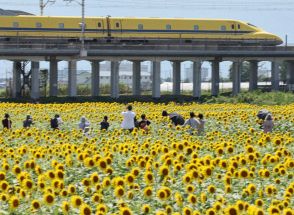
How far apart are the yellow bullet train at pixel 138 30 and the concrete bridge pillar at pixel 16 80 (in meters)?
6.84

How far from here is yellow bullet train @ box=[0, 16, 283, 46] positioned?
62188mm

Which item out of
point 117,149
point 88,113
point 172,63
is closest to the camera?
point 117,149

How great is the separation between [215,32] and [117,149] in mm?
54791

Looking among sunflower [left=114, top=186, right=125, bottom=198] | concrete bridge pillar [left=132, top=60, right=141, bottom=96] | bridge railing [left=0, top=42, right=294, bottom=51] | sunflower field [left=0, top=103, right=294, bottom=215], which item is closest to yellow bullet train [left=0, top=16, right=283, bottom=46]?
bridge railing [left=0, top=42, right=294, bottom=51]

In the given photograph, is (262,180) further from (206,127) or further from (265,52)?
(265,52)

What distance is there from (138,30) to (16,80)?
37.3 ft

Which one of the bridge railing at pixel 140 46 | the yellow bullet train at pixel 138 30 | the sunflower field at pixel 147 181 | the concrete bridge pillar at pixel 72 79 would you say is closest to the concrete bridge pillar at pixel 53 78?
the concrete bridge pillar at pixel 72 79

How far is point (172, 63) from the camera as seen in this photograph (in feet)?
248

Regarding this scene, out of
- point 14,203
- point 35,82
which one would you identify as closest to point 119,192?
point 14,203

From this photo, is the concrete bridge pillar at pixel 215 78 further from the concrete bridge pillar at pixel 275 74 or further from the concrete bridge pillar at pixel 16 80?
the concrete bridge pillar at pixel 16 80

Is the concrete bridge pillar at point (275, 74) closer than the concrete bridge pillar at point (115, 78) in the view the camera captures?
No

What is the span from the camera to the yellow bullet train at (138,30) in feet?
204

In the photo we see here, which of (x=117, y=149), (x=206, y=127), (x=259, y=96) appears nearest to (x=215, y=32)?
(x=259, y=96)

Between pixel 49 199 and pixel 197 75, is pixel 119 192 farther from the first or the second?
pixel 197 75
